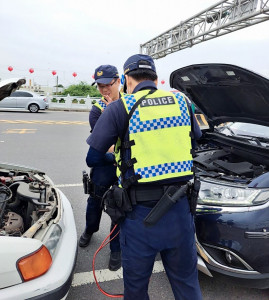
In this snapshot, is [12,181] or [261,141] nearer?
[12,181]

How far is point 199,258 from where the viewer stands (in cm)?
202

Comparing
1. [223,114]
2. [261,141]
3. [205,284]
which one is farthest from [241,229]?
[223,114]

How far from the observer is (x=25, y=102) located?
16.2 meters

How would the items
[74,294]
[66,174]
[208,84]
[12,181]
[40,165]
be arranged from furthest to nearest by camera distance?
[40,165]
[66,174]
[208,84]
[12,181]
[74,294]

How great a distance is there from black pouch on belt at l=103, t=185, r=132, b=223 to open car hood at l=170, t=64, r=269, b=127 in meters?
1.46

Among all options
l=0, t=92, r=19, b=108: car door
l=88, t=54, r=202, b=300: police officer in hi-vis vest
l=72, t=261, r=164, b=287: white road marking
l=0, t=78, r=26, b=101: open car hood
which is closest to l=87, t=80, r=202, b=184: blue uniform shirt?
l=88, t=54, r=202, b=300: police officer in hi-vis vest

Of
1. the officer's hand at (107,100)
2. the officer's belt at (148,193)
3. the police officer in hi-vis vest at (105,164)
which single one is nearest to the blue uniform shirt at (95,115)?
the police officer in hi-vis vest at (105,164)

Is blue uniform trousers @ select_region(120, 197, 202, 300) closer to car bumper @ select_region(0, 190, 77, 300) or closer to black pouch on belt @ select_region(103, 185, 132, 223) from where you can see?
black pouch on belt @ select_region(103, 185, 132, 223)

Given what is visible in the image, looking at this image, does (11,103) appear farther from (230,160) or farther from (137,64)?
(137,64)

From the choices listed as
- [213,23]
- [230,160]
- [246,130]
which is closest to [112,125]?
[230,160]

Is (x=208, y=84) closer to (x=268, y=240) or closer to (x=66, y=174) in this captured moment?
(x=268, y=240)

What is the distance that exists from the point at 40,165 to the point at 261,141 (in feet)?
14.3

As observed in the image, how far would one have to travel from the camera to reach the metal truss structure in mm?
11023

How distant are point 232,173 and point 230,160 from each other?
1.64 ft
